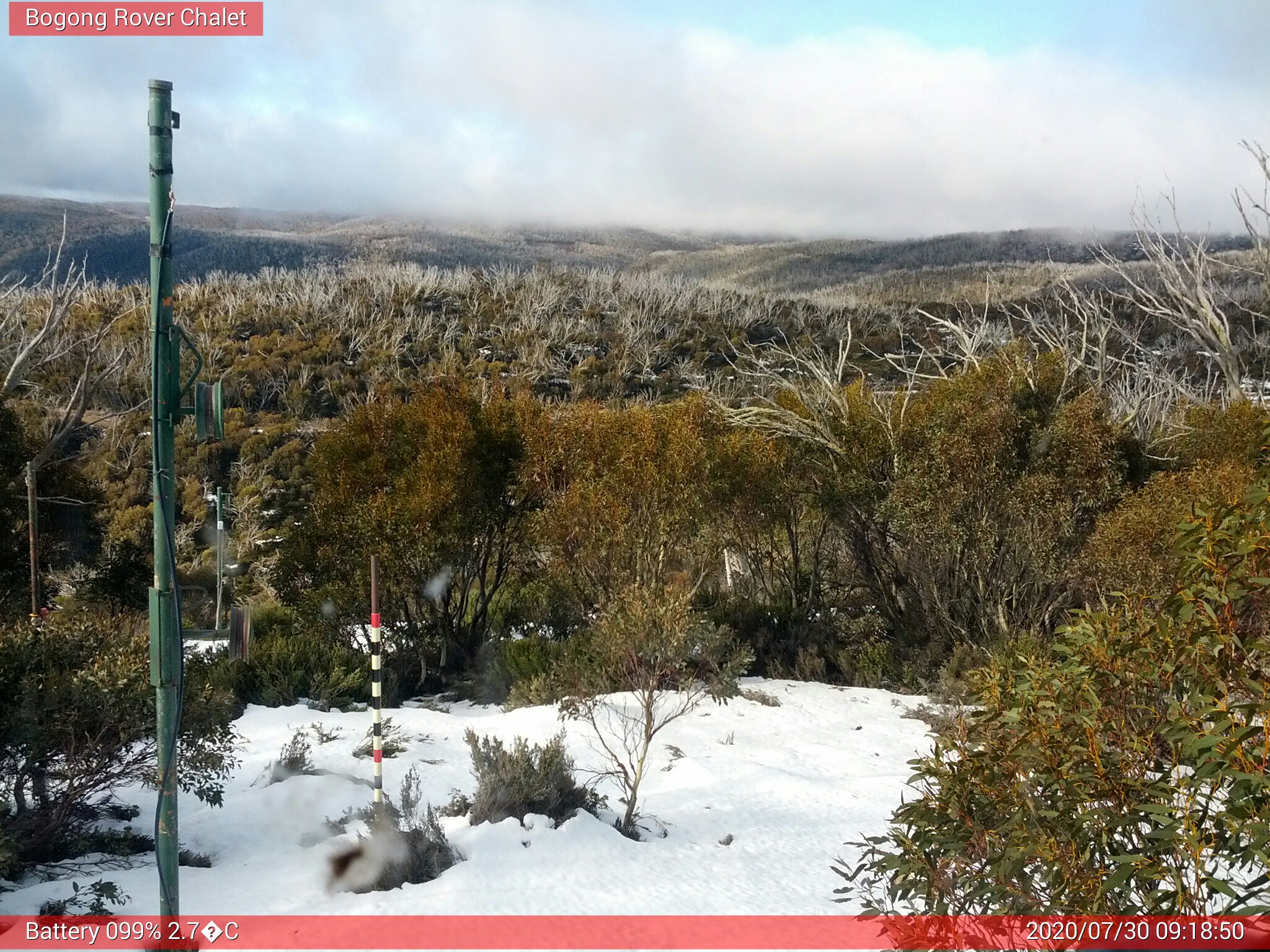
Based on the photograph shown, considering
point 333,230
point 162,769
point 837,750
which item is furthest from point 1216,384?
point 333,230

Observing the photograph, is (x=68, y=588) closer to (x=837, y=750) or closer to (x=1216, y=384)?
(x=837, y=750)

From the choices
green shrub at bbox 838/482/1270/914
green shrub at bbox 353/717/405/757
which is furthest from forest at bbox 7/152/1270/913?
green shrub at bbox 353/717/405/757

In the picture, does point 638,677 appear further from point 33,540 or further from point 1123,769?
point 33,540

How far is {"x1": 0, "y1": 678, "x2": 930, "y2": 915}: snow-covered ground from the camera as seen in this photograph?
5156mm

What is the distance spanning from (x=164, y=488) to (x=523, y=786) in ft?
11.2

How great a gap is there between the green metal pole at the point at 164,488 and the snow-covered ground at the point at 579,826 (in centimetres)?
152

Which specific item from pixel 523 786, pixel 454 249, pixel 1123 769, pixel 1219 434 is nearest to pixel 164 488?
pixel 523 786

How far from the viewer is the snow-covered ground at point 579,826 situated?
5156 mm

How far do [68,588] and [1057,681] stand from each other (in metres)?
16.8

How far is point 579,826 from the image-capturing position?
620 cm

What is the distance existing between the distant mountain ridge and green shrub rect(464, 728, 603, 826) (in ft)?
197

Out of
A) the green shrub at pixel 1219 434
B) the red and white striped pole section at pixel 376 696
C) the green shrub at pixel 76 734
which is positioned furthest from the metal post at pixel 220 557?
the green shrub at pixel 1219 434

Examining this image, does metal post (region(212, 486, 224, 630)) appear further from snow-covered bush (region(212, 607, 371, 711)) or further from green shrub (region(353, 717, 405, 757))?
snow-covered bush (region(212, 607, 371, 711))

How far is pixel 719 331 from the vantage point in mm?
46906
